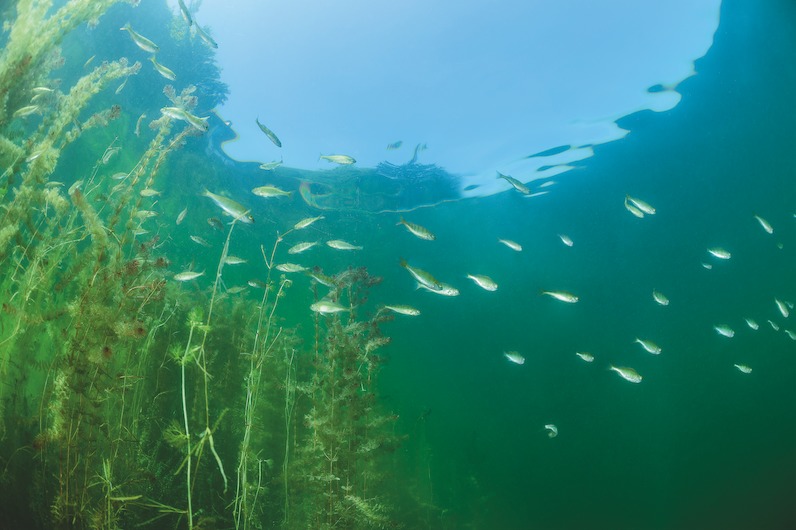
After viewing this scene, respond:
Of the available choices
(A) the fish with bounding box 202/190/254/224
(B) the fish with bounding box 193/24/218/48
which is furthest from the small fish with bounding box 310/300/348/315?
(B) the fish with bounding box 193/24/218/48

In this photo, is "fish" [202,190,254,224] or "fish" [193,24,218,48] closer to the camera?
"fish" [202,190,254,224]

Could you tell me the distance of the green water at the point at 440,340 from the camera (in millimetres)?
4672

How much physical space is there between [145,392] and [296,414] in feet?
10.0

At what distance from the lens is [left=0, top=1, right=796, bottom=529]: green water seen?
4.67m

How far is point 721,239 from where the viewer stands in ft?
94.1

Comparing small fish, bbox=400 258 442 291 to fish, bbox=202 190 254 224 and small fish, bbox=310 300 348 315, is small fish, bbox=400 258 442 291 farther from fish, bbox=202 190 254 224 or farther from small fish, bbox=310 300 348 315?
fish, bbox=202 190 254 224

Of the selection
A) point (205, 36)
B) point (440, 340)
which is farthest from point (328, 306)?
point (440, 340)

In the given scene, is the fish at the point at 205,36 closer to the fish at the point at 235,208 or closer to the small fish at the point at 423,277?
the fish at the point at 235,208

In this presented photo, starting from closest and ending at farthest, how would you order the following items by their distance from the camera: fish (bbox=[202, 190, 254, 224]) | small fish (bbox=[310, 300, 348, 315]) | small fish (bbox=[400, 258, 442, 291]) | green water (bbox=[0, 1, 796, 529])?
1. green water (bbox=[0, 1, 796, 529])
2. fish (bbox=[202, 190, 254, 224])
3. small fish (bbox=[310, 300, 348, 315])
4. small fish (bbox=[400, 258, 442, 291])

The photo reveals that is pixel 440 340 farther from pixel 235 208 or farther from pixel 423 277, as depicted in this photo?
pixel 235 208

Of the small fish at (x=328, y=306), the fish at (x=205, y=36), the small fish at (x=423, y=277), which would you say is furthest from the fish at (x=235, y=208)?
the fish at (x=205, y=36)

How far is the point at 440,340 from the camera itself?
45875mm

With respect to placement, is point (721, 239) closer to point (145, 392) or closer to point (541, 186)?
point (541, 186)

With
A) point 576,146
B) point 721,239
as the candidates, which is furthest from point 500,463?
point 576,146
